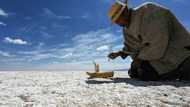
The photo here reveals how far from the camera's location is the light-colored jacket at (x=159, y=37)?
540cm

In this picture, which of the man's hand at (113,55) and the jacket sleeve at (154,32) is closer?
the jacket sleeve at (154,32)

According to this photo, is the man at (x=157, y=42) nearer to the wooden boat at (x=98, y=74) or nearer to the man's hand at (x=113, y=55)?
the man's hand at (x=113, y=55)

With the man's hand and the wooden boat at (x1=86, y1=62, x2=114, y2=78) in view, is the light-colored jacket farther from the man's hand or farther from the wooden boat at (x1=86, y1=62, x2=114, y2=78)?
the wooden boat at (x1=86, y1=62, x2=114, y2=78)

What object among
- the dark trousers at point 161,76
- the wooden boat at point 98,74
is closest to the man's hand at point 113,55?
the wooden boat at point 98,74

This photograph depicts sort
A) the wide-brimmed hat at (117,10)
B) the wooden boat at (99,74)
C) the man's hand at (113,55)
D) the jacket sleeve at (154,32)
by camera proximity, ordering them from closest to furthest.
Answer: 1. the jacket sleeve at (154,32)
2. the wooden boat at (99,74)
3. the wide-brimmed hat at (117,10)
4. the man's hand at (113,55)

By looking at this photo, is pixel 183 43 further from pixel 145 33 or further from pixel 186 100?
pixel 186 100

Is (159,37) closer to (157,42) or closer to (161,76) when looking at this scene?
(157,42)

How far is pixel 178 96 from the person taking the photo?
334 centimetres

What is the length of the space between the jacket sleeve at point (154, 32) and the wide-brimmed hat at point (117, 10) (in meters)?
0.49

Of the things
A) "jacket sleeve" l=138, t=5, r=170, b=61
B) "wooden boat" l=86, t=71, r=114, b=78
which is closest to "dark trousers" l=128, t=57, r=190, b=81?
"jacket sleeve" l=138, t=5, r=170, b=61

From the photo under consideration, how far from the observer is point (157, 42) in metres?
5.38

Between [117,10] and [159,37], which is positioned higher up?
[117,10]

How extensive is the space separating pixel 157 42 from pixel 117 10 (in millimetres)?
1198

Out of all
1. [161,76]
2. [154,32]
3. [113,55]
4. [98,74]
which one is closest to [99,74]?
[98,74]
